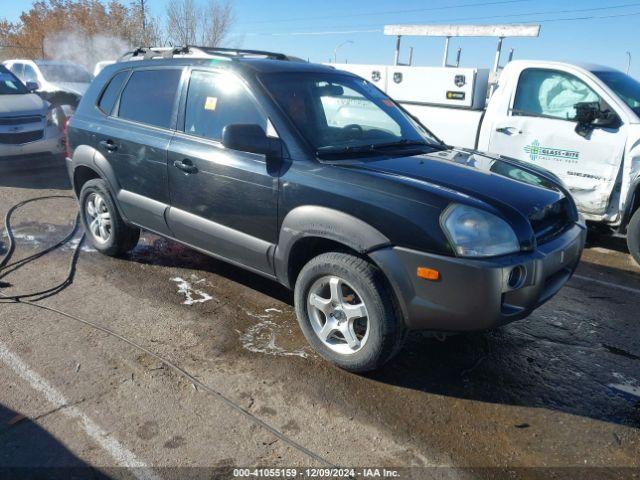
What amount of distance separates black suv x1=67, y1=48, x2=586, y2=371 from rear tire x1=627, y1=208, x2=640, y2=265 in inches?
86.3

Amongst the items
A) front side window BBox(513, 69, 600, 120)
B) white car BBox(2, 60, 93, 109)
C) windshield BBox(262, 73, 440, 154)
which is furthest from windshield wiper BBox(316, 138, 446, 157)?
white car BBox(2, 60, 93, 109)

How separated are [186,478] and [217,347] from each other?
Result: 1.19m

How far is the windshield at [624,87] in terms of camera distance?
5613mm

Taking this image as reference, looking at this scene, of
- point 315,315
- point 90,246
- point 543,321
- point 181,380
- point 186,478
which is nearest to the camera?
point 186,478

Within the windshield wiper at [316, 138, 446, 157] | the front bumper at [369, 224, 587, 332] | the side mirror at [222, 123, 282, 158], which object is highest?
the side mirror at [222, 123, 282, 158]

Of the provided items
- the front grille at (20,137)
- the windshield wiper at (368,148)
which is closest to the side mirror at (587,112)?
the windshield wiper at (368,148)

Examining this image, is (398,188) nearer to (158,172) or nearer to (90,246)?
(158,172)

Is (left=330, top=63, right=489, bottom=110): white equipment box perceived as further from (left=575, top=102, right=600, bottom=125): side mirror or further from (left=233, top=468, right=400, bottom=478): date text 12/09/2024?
(left=233, top=468, right=400, bottom=478): date text 12/09/2024

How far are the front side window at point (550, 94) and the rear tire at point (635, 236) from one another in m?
1.26

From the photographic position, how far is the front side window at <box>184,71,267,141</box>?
11.9 feet

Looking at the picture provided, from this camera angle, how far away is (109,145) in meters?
4.58

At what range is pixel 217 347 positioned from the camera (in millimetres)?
3523

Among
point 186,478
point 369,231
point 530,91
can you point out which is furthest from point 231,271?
point 530,91

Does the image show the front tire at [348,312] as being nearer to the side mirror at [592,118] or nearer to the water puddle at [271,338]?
the water puddle at [271,338]
